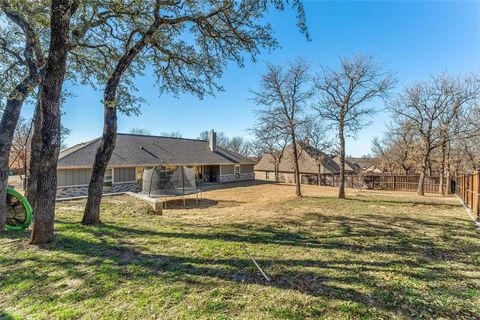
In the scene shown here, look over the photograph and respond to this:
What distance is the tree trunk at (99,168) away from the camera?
648 centimetres

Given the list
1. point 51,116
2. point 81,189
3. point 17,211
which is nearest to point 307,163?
point 81,189

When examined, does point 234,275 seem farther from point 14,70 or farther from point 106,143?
point 14,70

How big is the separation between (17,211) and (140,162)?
47.3 feet

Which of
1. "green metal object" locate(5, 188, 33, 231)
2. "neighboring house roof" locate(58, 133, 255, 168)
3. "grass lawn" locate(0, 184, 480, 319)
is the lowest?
"grass lawn" locate(0, 184, 480, 319)

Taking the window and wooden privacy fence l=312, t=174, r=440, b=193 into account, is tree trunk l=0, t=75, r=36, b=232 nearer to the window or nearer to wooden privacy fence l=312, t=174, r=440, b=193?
the window

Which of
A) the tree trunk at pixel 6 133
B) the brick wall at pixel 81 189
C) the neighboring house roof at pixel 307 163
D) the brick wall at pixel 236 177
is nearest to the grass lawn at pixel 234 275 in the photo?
the tree trunk at pixel 6 133

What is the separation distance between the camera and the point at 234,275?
3.58m

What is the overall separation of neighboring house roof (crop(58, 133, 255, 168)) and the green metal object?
11179 millimetres

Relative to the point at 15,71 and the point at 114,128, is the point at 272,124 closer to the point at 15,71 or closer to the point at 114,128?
the point at 114,128

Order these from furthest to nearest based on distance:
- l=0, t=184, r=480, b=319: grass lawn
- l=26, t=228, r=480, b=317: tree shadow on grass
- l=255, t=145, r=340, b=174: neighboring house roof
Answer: l=255, t=145, r=340, b=174: neighboring house roof, l=26, t=228, r=480, b=317: tree shadow on grass, l=0, t=184, r=480, b=319: grass lawn

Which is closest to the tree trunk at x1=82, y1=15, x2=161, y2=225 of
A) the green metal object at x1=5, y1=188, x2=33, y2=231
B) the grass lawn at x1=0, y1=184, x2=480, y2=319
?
the grass lawn at x1=0, y1=184, x2=480, y2=319

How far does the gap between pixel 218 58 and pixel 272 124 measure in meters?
7.95

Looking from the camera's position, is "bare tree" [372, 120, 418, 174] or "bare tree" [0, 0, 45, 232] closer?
"bare tree" [0, 0, 45, 232]

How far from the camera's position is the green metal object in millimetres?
6000
